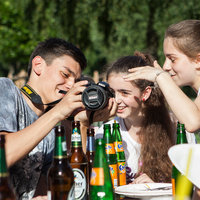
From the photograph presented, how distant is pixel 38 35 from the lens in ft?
28.2

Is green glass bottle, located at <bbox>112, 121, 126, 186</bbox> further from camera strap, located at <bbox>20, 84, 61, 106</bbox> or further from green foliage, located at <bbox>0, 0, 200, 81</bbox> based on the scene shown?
A: green foliage, located at <bbox>0, 0, 200, 81</bbox>

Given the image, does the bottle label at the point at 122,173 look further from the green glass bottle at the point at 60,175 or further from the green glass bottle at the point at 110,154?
the green glass bottle at the point at 60,175

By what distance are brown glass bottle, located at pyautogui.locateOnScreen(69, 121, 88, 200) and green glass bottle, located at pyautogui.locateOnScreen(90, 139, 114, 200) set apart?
0.24 ft

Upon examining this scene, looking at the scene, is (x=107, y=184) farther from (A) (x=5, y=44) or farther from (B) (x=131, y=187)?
(A) (x=5, y=44)

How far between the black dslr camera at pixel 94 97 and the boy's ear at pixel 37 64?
0.74 m

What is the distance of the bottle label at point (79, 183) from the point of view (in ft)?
4.65

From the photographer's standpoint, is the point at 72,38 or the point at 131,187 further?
the point at 72,38

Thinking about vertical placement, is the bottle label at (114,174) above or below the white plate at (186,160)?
below

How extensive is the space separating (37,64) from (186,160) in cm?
166

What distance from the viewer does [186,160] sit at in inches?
36.9

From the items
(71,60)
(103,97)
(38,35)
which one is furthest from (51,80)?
(38,35)

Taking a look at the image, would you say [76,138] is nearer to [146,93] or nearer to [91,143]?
[91,143]

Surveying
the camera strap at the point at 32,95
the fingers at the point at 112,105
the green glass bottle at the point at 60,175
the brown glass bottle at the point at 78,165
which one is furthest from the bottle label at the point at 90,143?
the camera strap at the point at 32,95

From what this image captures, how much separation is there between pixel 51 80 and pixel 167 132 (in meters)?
0.97
